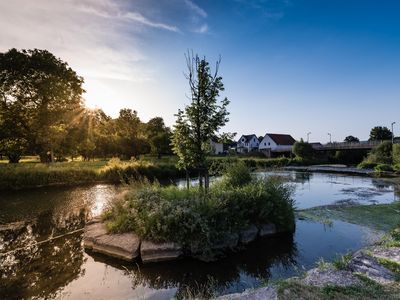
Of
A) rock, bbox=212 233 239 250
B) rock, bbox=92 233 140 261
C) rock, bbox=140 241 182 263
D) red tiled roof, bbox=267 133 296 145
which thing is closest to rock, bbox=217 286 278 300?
rock, bbox=140 241 182 263

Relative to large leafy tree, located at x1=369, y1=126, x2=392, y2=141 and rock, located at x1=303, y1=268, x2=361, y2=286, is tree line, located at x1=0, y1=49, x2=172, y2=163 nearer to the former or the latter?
rock, located at x1=303, y1=268, x2=361, y2=286

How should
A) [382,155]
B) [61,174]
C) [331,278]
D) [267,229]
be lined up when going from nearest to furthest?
1. [331,278]
2. [267,229]
3. [61,174]
4. [382,155]

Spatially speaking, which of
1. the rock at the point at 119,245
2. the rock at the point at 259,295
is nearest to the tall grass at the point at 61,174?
the rock at the point at 119,245

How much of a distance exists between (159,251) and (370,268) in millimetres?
4533

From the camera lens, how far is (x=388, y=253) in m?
5.34

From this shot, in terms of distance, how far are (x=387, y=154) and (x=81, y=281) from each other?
40947mm

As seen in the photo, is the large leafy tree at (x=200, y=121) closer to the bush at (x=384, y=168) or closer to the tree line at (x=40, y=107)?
the tree line at (x=40, y=107)

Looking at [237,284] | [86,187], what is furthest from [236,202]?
[86,187]

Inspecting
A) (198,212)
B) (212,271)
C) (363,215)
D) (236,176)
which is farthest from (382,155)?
(212,271)

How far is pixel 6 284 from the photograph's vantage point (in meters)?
5.43

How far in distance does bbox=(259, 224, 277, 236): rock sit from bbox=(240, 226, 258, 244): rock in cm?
33

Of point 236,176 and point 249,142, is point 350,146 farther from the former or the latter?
point 236,176

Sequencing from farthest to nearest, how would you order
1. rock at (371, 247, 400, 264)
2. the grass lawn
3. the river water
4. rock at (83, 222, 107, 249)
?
the grass lawn → rock at (83, 222, 107, 249) → the river water → rock at (371, 247, 400, 264)

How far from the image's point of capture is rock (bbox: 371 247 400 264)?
16.6 feet
